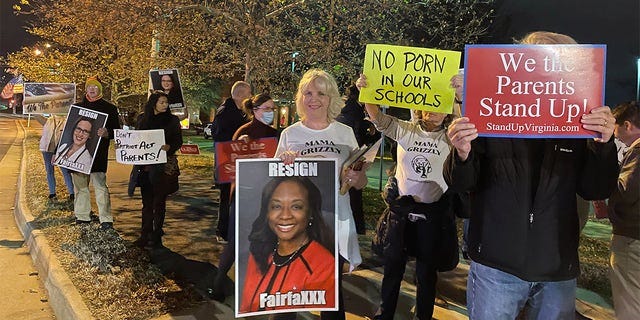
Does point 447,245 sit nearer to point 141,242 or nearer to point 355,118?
point 355,118

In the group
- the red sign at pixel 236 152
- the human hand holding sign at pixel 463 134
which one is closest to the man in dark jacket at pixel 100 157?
the red sign at pixel 236 152

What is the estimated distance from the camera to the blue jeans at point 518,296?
227 cm

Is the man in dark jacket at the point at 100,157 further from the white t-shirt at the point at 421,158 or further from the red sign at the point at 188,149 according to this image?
the white t-shirt at the point at 421,158

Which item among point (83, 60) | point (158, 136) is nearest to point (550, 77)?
point (158, 136)

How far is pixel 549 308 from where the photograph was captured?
2.29m

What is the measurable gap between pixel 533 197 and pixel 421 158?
1480 millimetres

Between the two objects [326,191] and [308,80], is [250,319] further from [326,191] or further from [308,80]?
[308,80]

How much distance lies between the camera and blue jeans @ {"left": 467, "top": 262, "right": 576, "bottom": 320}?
2.27 meters

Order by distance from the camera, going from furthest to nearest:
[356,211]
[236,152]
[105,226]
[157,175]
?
[105,226]
[157,175]
[236,152]
[356,211]

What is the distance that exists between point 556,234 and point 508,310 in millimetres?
406

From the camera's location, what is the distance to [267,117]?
185 inches

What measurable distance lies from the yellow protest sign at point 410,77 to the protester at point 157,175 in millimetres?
3446

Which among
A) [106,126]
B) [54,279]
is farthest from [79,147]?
[54,279]

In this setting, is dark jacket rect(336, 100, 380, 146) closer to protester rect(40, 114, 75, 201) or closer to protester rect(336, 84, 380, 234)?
protester rect(336, 84, 380, 234)
